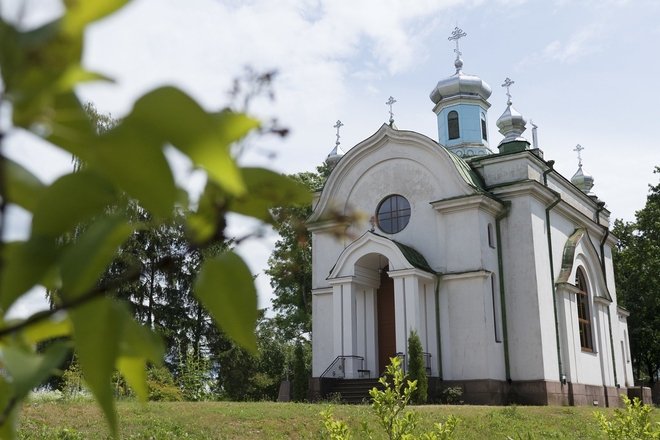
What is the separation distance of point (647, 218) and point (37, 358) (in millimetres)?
27227

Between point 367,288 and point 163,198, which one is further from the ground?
point 367,288

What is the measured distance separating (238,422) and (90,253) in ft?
29.4

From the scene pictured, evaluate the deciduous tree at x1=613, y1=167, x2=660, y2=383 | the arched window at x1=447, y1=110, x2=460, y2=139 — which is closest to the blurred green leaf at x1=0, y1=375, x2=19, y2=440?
the arched window at x1=447, y1=110, x2=460, y2=139

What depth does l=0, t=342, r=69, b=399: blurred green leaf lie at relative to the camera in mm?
466

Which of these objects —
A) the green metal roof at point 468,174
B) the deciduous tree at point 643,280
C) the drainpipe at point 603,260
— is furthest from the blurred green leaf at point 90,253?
the deciduous tree at point 643,280

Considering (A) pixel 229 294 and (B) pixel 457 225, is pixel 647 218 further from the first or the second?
(A) pixel 229 294

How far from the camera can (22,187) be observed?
1.65 ft

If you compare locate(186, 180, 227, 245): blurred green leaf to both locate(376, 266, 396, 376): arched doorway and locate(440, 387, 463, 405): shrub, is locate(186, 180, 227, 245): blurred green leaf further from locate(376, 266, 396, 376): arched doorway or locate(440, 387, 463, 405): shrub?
locate(376, 266, 396, 376): arched doorway

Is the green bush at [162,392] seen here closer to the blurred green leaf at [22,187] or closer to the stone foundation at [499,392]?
the stone foundation at [499,392]

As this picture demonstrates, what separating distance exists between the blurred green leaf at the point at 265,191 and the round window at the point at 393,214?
16279 millimetres

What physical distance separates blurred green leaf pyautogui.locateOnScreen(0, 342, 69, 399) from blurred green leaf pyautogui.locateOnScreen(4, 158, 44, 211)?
10 centimetres

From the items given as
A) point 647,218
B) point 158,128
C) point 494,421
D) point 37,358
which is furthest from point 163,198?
point 647,218

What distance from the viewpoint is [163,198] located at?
43cm

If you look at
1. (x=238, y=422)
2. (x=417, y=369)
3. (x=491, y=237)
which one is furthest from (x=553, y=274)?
(x=238, y=422)
